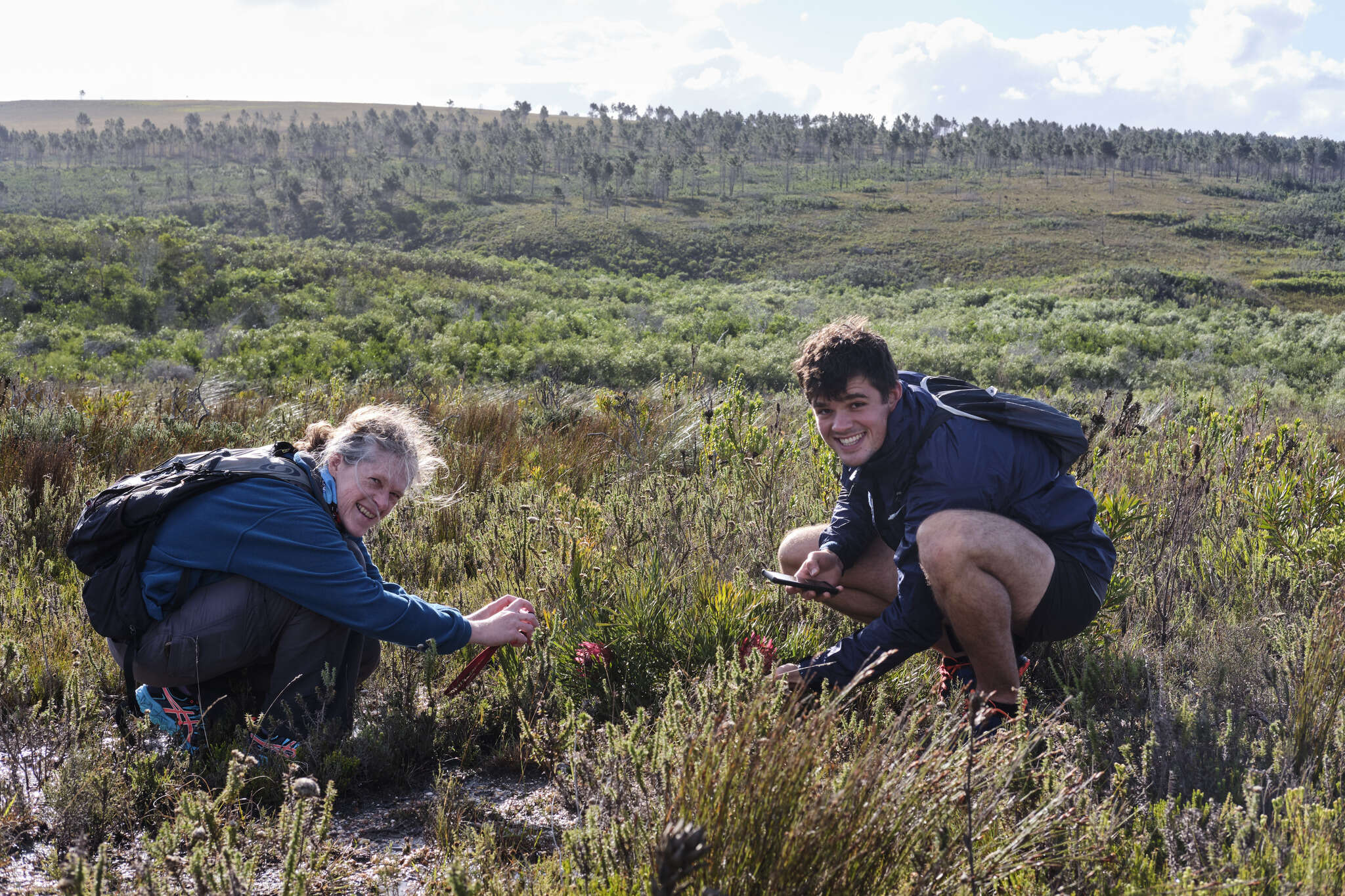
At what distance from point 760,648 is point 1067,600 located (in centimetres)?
92

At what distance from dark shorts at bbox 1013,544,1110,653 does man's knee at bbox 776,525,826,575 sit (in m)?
0.81

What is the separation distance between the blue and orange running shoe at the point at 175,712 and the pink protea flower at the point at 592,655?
1.04 metres

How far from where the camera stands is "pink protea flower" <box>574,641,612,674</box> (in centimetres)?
247

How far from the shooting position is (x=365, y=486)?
243 cm

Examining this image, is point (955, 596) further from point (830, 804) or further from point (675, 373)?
point (675, 373)

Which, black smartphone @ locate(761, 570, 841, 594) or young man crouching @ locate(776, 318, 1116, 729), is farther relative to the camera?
black smartphone @ locate(761, 570, 841, 594)

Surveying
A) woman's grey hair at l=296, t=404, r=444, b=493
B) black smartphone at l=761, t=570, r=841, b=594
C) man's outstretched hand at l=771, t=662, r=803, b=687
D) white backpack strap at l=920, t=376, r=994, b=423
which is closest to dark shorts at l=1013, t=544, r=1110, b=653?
white backpack strap at l=920, t=376, r=994, b=423

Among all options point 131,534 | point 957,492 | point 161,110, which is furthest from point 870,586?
point 161,110

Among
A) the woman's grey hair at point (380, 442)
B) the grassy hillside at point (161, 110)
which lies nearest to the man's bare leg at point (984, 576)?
the woman's grey hair at point (380, 442)

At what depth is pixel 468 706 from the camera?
2.53 m

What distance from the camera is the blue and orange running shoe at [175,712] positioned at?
89.7 inches

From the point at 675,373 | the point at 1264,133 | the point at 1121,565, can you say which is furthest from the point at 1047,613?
the point at 1264,133

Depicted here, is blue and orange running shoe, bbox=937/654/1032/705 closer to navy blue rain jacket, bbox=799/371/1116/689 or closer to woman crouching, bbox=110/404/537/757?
navy blue rain jacket, bbox=799/371/1116/689

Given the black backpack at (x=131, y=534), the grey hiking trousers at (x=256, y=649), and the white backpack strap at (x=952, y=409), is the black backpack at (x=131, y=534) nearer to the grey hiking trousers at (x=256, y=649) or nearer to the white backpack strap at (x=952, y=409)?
the grey hiking trousers at (x=256, y=649)
